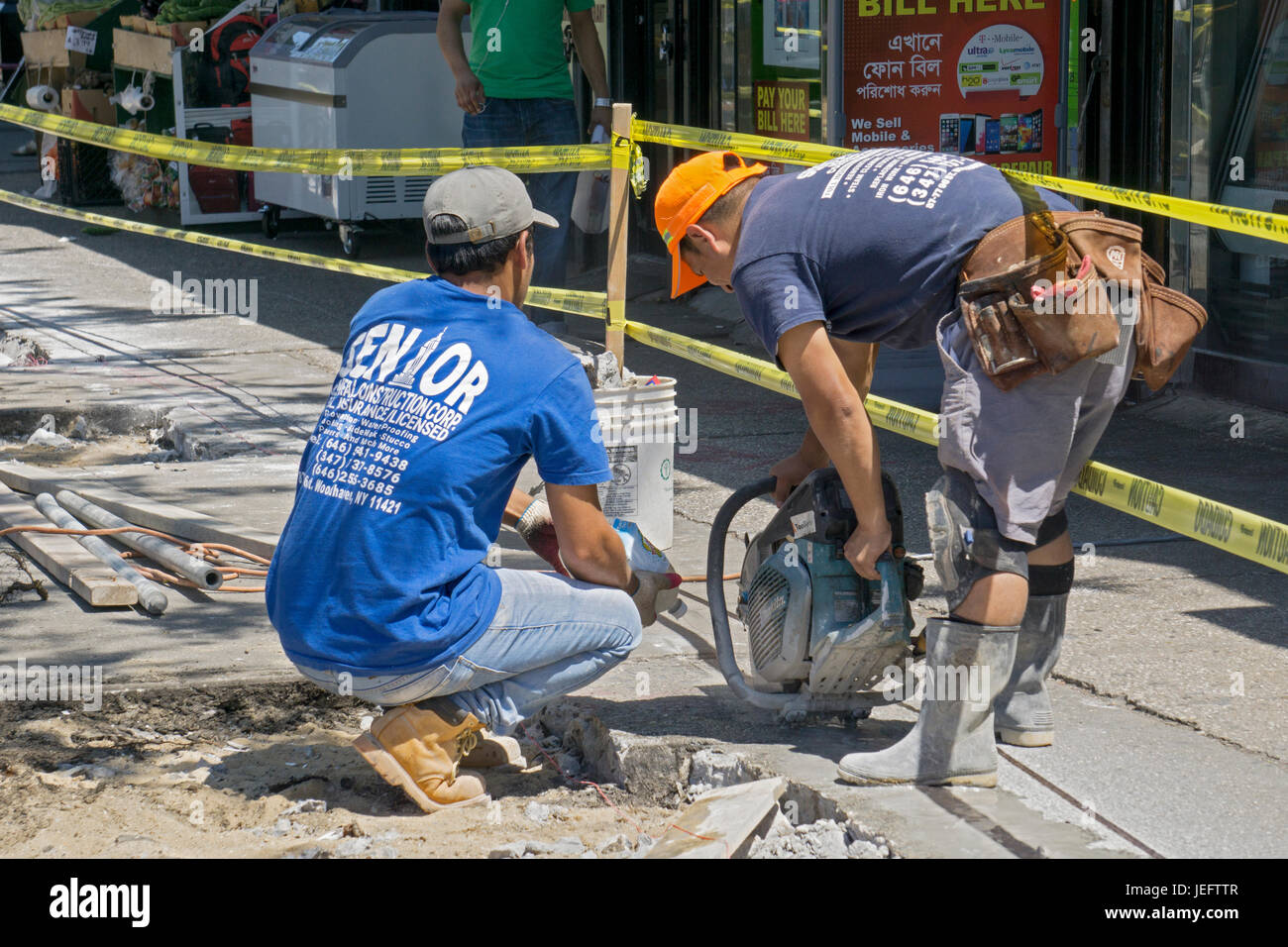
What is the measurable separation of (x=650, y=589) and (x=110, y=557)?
214 cm

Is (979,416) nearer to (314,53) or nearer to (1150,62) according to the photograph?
(1150,62)

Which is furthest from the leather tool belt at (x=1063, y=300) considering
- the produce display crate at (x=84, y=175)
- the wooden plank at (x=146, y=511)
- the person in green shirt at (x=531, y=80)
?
the produce display crate at (x=84, y=175)

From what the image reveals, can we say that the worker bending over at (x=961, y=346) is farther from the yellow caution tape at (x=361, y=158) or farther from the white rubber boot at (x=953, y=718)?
the yellow caution tape at (x=361, y=158)

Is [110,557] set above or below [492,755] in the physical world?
above

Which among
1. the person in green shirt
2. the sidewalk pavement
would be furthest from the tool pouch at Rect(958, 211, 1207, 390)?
the person in green shirt

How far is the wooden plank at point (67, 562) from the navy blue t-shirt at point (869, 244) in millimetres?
2410

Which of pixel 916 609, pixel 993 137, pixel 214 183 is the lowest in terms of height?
pixel 916 609

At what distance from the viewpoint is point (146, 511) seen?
573cm

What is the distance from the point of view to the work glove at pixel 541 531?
3.97 m

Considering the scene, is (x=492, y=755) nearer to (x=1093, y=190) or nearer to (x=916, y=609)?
(x=916, y=609)

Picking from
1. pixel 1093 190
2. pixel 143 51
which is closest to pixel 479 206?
pixel 1093 190

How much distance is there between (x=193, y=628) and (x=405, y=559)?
66.4 inches
